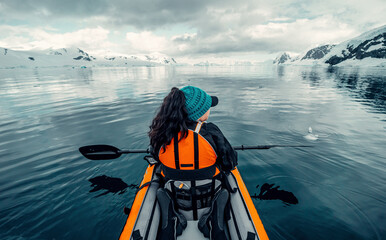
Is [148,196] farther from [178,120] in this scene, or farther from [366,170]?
[366,170]

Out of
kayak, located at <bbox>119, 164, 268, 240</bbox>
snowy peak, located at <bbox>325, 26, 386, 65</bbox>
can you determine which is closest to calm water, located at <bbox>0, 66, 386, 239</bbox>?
kayak, located at <bbox>119, 164, 268, 240</bbox>

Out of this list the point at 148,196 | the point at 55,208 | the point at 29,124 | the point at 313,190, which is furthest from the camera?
the point at 29,124

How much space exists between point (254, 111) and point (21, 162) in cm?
1116

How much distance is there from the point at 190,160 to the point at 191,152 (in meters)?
0.12

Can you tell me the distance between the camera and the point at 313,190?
452 centimetres

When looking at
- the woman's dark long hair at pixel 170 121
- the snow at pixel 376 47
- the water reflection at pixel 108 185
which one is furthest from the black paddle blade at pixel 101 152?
the snow at pixel 376 47

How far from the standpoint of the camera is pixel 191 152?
2.40m

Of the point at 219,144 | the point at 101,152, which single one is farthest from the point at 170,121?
the point at 101,152

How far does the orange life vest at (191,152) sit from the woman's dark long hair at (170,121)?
87 millimetres

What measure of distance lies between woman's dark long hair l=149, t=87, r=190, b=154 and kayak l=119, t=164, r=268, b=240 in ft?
3.71

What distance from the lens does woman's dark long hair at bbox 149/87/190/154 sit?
2.34 metres

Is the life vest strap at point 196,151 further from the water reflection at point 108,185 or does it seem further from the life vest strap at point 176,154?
the water reflection at point 108,185

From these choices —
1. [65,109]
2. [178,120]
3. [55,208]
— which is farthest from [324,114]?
[65,109]

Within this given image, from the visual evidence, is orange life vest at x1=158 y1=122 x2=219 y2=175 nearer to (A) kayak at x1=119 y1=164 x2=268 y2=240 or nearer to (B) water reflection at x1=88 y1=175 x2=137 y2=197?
(A) kayak at x1=119 y1=164 x2=268 y2=240
